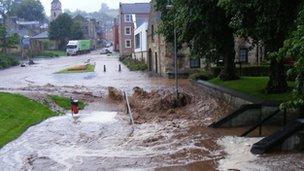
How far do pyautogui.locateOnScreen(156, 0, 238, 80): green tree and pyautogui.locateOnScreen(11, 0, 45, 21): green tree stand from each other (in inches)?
6077

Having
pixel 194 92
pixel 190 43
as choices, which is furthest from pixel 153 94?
pixel 190 43

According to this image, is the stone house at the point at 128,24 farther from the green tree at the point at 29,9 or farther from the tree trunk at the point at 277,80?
the green tree at the point at 29,9

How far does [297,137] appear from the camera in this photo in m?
15.9

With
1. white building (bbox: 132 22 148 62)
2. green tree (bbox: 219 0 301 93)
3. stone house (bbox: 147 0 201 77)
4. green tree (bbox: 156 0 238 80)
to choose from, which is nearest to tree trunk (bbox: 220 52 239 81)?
green tree (bbox: 156 0 238 80)

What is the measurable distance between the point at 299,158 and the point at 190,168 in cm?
344

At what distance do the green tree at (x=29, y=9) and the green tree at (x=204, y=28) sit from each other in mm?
154345

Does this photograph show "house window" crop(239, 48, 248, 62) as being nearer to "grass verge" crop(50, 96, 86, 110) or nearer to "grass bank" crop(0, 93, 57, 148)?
"grass verge" crop(50, 96, 86, 110)

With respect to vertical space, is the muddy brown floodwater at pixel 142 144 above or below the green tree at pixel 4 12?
below

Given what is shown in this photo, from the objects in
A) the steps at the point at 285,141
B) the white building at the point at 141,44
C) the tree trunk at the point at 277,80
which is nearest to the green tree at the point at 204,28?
the tree trunk at the point at 277,80

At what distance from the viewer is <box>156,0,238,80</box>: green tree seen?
2420 centimetres

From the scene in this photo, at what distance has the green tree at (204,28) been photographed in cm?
2420

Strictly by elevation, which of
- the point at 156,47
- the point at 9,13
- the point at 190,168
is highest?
the point at 9,13

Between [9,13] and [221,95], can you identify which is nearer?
[221,95]

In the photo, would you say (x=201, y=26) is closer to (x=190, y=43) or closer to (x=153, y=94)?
(x=190, y=43)
